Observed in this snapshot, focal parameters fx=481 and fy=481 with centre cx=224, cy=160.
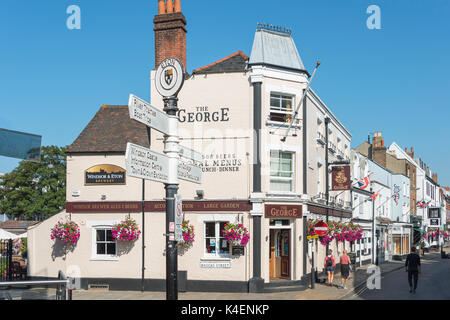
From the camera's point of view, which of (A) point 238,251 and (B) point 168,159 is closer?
(B) point 168,159


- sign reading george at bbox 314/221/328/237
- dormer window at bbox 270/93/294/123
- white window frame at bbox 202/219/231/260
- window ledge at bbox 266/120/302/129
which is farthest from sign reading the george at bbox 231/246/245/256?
dormer window at bbox 270/93/294/123

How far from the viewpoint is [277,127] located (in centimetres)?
2019

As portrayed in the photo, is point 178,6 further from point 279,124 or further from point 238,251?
point 238,251

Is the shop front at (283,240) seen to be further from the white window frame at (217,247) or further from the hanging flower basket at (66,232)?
the hanging flower basket at (66,232)

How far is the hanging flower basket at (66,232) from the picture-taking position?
20469 mm

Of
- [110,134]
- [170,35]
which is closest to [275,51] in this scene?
[170,35]

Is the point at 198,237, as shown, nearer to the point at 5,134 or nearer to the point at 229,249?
the point at 229,249

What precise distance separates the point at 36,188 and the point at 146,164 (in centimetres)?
5368

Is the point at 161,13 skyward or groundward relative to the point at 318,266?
skyward

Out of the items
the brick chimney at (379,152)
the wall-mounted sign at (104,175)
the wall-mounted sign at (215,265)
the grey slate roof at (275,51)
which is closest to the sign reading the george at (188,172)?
the wall-mounted sign at (215,265)

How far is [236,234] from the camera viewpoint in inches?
745

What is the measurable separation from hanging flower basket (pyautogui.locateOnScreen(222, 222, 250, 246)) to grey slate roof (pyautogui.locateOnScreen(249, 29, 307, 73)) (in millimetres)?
6756
